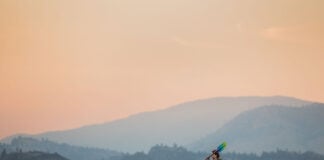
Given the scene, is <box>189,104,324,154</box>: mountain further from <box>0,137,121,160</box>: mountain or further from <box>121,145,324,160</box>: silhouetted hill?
<box>0,137,121,160</box>: mountain

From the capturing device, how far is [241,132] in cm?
18738

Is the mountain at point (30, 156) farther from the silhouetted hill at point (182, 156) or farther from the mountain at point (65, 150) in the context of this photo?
the mountain at point (65, 150)

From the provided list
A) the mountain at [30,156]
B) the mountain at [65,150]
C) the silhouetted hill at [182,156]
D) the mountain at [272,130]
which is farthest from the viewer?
the mountain at [272,130]

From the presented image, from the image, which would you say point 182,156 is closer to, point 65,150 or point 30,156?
point 30,156

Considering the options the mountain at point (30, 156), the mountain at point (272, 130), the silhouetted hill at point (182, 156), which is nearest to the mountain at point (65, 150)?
the silhouetted hill at point (182, 156)

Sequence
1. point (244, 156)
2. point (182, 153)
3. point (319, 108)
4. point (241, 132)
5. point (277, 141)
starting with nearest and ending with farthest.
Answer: point (182, 153) → point (244, 156) → point (277, 141) → point (319, 108) → point (241, 132)

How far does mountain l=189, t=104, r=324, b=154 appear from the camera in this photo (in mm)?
159375

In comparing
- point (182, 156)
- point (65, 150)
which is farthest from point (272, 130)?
point (182, 156)

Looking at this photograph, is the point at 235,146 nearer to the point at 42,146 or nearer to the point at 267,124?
the point at 267,124

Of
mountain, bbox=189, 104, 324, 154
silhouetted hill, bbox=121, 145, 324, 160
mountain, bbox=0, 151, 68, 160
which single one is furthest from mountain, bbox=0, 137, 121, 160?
mountain, bbox=189, 104, 324, 154

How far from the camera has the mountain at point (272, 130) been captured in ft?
523

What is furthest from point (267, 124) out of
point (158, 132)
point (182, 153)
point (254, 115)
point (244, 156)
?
point (182, 153)

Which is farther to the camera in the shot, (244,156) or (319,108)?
(319,108)

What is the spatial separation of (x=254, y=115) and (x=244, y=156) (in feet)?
256
